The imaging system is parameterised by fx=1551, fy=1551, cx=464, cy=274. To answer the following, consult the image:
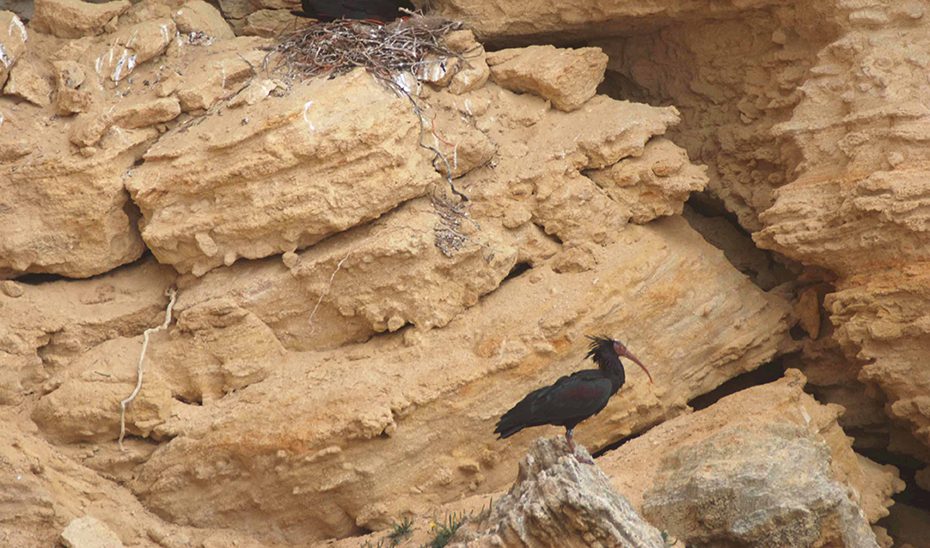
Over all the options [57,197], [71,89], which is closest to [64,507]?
[57,197]

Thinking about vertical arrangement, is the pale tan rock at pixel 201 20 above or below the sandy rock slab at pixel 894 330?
above

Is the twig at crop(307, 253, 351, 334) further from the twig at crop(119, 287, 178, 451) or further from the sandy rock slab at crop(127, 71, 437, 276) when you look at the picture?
the twig at crop(119, 287, 178, 451)

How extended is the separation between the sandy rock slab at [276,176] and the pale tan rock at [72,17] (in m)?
1.09

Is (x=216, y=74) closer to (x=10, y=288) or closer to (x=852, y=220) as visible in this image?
(x=10, y=288)

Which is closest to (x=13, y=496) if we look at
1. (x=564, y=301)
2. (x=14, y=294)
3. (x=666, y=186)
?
(x=14, y=294)

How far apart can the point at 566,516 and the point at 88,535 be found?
322cm

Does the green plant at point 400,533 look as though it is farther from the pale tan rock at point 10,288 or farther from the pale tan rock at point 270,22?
the pale tan rock at point 270,22

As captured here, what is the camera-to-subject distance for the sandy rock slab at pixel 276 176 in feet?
32.0

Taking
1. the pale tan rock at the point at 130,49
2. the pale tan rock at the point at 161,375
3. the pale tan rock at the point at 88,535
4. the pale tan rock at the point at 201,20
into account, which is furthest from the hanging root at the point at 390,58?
the pale tan rock at the point at 88,535

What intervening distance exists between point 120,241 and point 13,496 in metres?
1.85

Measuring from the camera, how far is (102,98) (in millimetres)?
10188

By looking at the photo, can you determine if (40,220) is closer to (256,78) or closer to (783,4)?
(256,78)

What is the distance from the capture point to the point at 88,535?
9.30m

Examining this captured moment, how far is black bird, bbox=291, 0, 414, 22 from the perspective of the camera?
10.7m
